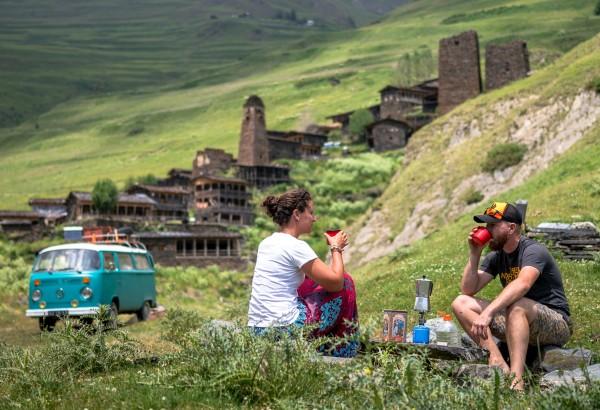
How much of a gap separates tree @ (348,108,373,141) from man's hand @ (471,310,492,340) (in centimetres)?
11581

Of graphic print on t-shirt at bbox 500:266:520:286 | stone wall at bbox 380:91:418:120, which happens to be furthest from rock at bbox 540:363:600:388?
stone wall at bbox 380:91:418:120

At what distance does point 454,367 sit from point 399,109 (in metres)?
123

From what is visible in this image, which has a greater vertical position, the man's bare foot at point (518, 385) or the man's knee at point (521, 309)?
the man's knee at point (521, 309)

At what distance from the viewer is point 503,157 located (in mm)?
40406

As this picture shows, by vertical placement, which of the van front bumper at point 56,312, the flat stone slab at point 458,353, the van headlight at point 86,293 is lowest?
the van front bumper at point 56,312

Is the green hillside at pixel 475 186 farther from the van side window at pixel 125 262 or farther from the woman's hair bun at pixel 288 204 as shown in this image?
the van side window at pixel 125 262

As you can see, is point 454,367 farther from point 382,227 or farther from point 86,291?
point 382,227

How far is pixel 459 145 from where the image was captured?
162 feet

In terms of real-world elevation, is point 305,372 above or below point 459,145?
below

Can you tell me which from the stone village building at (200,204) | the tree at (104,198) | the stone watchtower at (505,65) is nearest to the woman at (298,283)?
the stone village building at (200,204)

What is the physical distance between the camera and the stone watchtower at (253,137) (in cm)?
11312

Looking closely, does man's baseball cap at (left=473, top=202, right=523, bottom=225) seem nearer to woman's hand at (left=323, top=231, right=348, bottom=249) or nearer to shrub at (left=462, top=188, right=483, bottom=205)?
woman's hand at (left=323, top=231, right=348, bottom=249)

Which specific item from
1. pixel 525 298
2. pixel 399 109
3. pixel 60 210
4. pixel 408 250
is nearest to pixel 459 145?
pixel 408 250

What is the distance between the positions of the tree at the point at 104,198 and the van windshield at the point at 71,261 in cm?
6684
